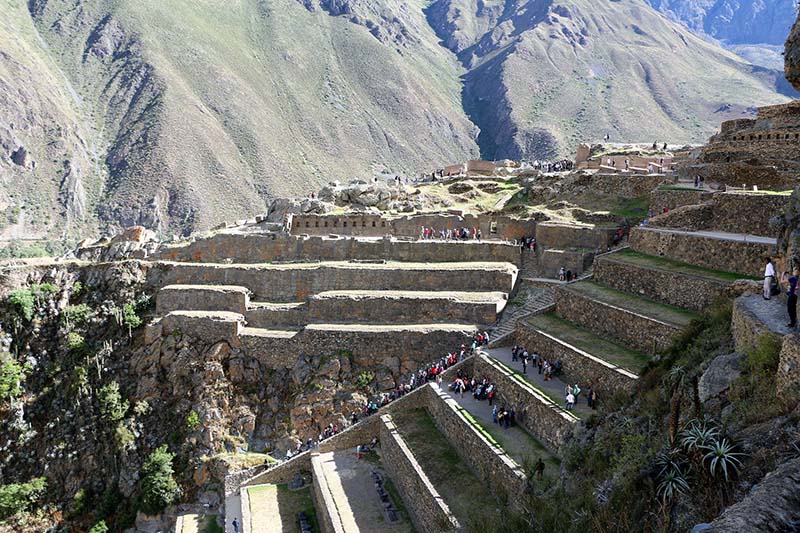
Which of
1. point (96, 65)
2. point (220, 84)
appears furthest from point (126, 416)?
point (96, 65)

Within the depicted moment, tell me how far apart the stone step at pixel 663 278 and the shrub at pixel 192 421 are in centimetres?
1446

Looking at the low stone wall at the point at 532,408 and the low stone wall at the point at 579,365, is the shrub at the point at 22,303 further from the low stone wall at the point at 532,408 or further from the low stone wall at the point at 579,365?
the low stone wall at the point at 579,365

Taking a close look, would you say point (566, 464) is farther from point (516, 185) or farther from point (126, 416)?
point (516, 185)

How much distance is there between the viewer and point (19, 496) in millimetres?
22688

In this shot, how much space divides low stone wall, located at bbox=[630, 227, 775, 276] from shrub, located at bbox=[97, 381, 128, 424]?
63.6ft

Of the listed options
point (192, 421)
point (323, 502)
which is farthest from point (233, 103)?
point (323, 502)

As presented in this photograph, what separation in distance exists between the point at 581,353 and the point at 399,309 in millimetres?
9303

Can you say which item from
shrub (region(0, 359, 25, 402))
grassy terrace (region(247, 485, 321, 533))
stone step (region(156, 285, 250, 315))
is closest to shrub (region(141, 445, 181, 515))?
grassy terrace (region(247, 485, 321, 533))

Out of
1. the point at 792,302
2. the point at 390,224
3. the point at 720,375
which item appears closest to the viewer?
the point at 720,375

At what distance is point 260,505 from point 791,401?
1532cm

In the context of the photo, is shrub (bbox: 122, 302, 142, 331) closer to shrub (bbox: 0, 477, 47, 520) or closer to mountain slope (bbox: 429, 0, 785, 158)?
shrub (bbox: 0, 477, 47, 520)

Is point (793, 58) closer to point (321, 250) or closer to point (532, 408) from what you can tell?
point (532, 408)

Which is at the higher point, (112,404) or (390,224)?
(390,224)

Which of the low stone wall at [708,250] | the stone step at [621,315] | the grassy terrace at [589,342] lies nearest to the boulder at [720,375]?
the stone step at [621,315]
